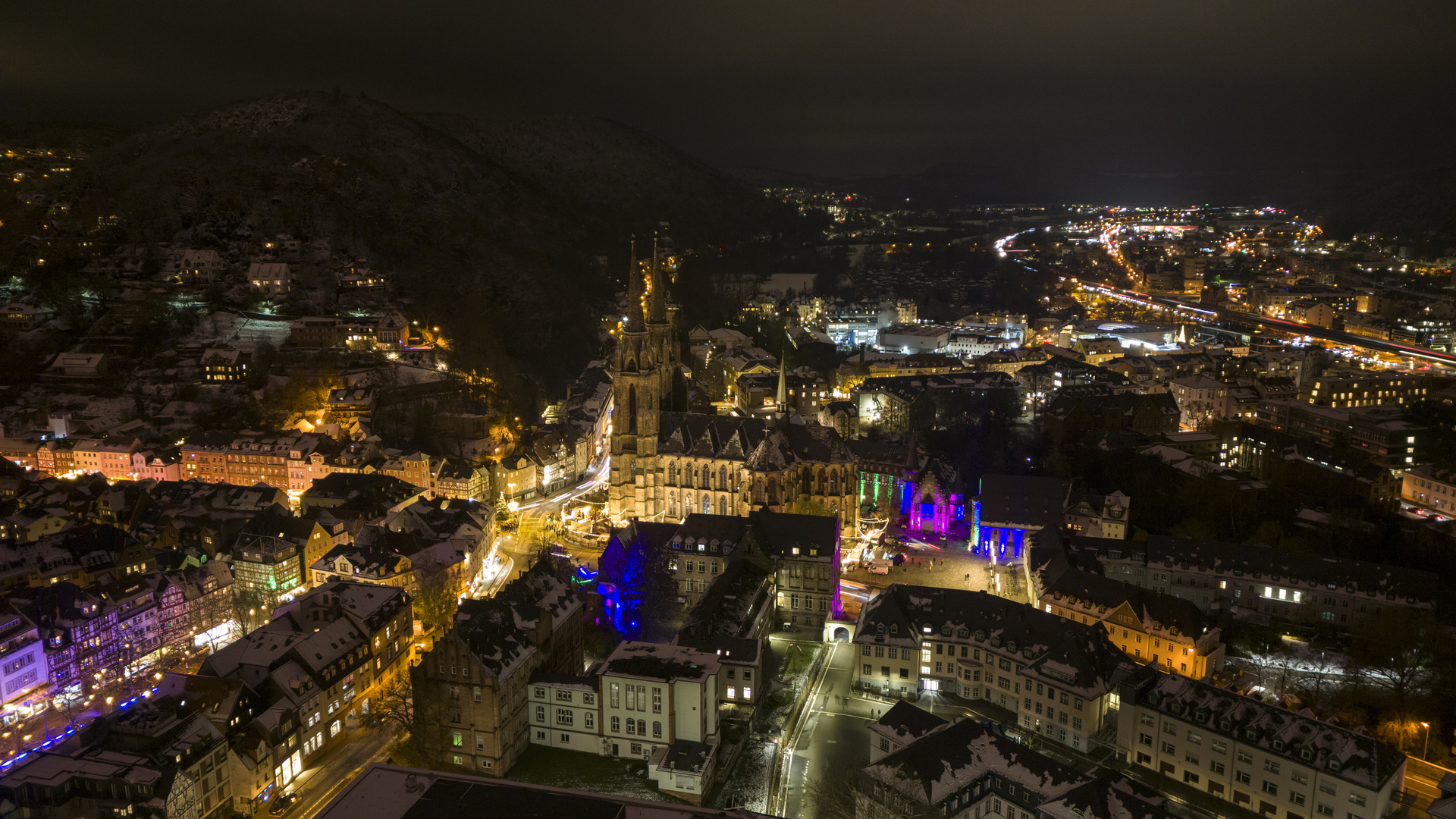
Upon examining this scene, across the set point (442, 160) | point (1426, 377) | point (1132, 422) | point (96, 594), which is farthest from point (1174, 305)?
point (96, 594)

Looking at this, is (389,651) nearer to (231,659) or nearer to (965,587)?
(231,659)

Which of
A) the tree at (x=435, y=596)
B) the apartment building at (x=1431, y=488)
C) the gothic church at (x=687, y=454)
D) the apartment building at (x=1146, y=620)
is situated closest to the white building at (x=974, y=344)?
the apartment building at (x=1431, y=488)

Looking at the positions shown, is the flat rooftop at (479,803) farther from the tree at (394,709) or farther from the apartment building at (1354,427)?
the apartment building at (1354,427)

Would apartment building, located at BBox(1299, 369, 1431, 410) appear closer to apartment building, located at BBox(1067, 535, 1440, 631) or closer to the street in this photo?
apartment building, located at BBox(1067, 535, 1440, 631)

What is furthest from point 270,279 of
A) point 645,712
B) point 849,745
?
point 849,745

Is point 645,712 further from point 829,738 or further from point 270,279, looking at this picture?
point 270,279

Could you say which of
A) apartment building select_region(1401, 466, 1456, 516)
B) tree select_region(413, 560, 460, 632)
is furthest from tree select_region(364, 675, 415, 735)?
apartment building select_region(1401, 466, 1456, 516)
